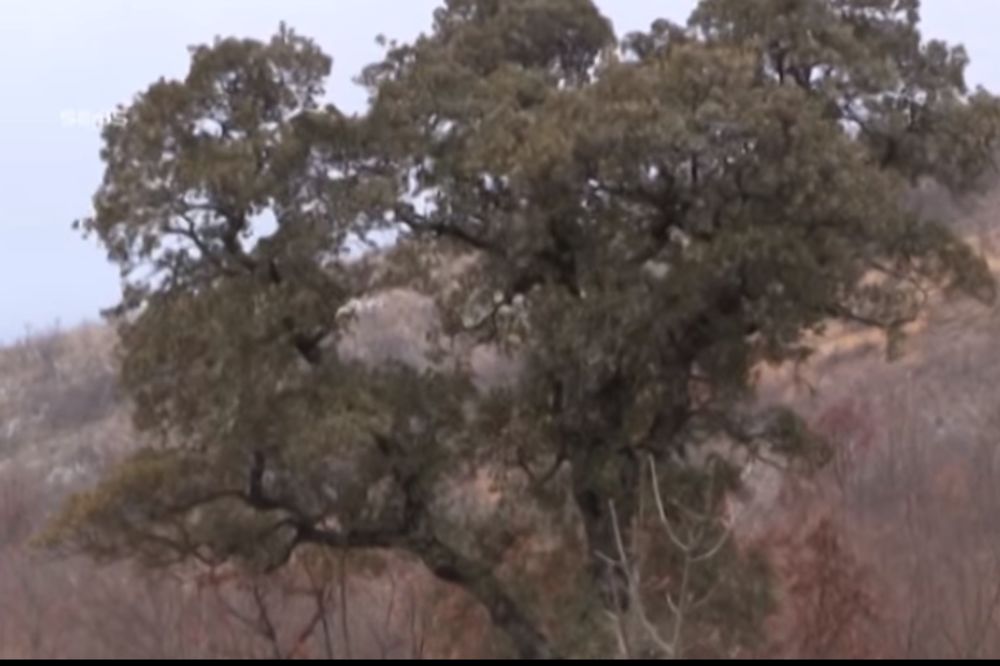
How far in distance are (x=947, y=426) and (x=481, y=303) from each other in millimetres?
21768

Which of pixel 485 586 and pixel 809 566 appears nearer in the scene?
pixel 485 586

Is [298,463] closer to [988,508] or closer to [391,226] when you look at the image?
[391,226]

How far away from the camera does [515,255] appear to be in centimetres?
1691

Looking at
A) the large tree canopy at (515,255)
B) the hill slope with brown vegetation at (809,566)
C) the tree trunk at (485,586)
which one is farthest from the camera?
the hill slope with brown vegetation at (809,566)

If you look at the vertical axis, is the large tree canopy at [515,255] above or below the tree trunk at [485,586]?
above

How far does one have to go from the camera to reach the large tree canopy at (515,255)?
16047 mm

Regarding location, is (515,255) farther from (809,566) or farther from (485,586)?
(809,566)

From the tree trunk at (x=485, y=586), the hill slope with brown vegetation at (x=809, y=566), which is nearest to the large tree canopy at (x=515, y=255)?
the tree trunk at (x=485, y=586)

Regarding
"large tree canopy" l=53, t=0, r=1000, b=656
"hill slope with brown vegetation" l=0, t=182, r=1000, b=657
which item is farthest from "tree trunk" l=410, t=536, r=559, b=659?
"hill slope with brown vegetation" l=0, t=182, r=1000, b=657

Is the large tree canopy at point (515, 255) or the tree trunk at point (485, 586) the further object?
the tree trunk at point (485, 586)

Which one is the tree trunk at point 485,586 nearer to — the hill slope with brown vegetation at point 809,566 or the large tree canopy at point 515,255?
the large tree canopy at point 515,255

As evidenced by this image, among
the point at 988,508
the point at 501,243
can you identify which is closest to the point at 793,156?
the point at 501,243

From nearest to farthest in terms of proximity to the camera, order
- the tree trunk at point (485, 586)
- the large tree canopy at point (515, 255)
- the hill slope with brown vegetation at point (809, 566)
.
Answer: the large tree canopy at point (515, 255) → the tree trunk at point (485, 586) → the hill slope with brown vegetation at point (809, 566)

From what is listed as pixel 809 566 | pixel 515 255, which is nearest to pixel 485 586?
pixel 515 255
